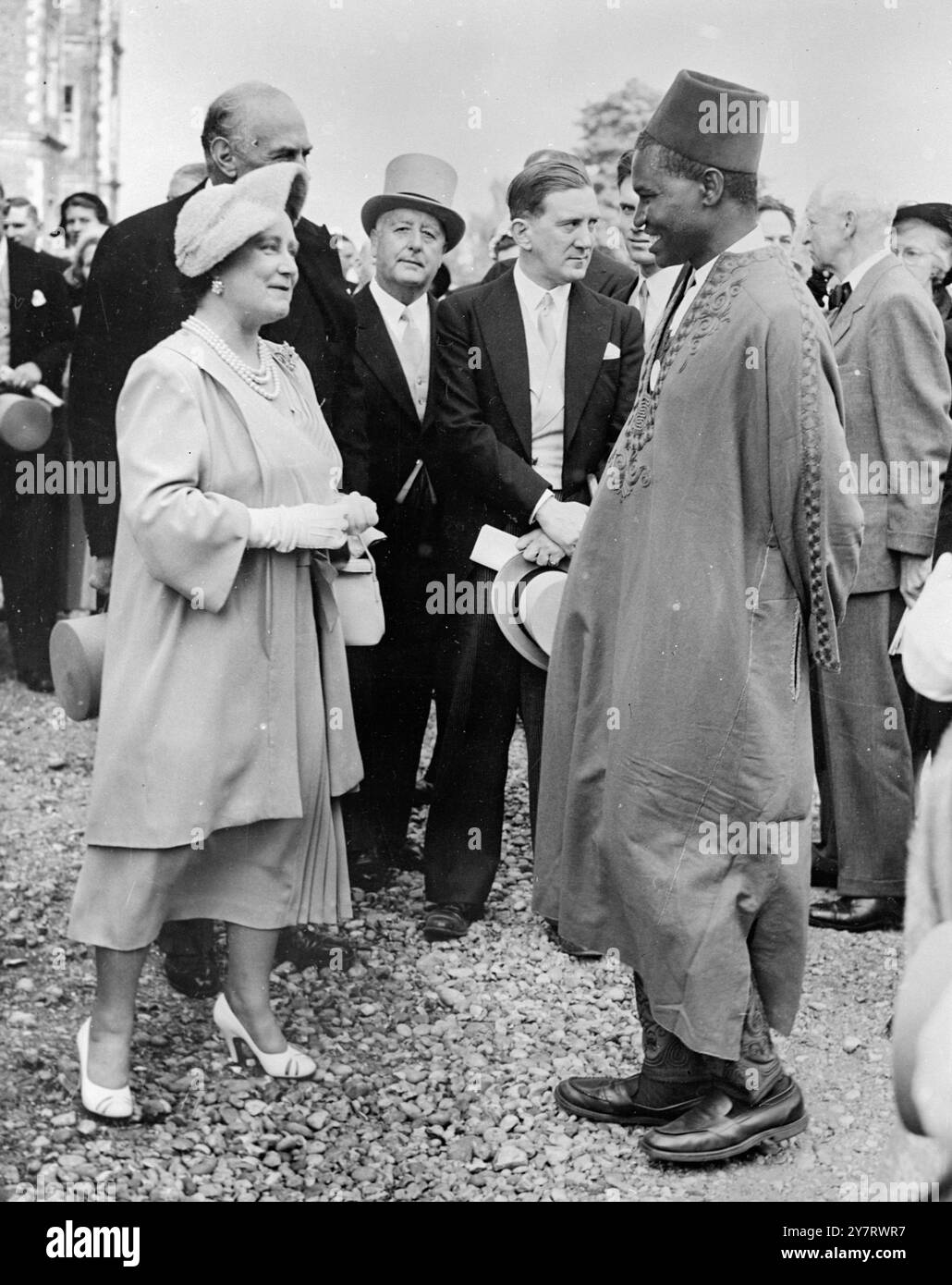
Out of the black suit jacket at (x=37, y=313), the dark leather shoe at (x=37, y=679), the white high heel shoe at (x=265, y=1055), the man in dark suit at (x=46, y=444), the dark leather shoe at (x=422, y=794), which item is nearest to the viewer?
the white high heel shoe at (x=265, y=1055)

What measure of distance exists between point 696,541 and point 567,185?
151 cm

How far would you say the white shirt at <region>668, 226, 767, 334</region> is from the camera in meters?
3.25

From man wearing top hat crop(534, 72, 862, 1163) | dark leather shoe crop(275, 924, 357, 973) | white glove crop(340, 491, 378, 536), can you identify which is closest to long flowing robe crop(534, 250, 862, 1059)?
man wearing top hat crop(534, 72, 862, 1163)

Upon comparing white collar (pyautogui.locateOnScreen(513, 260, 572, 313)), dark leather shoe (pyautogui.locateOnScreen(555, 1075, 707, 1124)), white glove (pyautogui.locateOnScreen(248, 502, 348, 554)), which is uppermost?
white collar (pyautogui.locateOnScreen(513, 260, 572, 313))

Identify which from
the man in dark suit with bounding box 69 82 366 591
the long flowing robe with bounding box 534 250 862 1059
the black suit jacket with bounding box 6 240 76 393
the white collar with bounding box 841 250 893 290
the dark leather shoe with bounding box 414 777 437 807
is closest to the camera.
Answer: the long flowing robe with bounding box 534 250 862 1059

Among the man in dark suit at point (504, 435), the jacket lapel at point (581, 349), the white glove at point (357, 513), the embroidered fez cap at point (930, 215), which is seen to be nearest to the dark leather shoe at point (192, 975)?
the man in dark suit at point (504, 435)

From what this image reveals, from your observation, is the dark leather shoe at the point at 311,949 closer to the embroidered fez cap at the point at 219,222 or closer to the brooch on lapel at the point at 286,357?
the brooch on lapel at the point at 286,357

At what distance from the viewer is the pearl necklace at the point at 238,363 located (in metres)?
3.35

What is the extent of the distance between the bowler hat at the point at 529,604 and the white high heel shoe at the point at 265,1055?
1255 millimetres

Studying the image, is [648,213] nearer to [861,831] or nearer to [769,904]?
[769,904]

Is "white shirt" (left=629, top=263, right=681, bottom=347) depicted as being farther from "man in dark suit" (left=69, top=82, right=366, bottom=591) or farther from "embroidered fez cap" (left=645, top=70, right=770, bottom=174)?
"embroidered fez cap" (left=645, top=70, right=770, bottom=174)

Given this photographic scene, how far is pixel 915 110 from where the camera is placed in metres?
3.84

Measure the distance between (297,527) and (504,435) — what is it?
3.93ft
